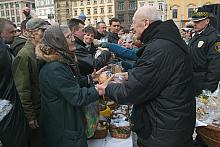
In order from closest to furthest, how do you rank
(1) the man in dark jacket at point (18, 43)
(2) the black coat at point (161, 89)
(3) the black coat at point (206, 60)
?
(2) the black coat at point (161, 89), (3) the black coat at point (206, 60), (1) the man in dark jacket at point (18, 43)

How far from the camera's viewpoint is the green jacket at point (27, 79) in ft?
10.4

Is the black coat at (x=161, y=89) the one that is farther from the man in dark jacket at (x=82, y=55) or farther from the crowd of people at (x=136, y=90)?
the man in dark jacket at (x=82, y=55)

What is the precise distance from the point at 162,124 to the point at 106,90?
595mm

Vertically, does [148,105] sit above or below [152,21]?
below

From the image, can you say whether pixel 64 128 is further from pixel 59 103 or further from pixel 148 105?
pixel 148 105

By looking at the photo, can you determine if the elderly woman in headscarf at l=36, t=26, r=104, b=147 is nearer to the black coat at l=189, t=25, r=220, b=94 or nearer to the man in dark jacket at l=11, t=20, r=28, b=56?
the man in dark jacket at l=11, t=20, r=28, b=56

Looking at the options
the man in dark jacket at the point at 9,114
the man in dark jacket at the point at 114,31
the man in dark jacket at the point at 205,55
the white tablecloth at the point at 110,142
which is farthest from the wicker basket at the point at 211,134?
the man in dark jacket at the point at 114,31

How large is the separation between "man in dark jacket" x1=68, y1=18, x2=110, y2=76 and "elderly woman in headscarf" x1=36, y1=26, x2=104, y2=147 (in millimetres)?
627

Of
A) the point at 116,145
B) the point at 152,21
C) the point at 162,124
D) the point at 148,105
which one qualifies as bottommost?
the point at 116,145

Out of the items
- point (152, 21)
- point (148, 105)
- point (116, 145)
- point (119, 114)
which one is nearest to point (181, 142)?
point (148, 105)

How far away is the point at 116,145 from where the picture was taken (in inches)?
124

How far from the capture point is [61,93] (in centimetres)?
235

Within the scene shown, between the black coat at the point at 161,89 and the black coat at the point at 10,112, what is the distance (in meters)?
0.88

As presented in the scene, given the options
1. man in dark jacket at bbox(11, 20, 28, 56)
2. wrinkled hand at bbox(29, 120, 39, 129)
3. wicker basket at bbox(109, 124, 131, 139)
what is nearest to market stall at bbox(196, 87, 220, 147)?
wicker basket at bbox(109, 124, 131, 139)
